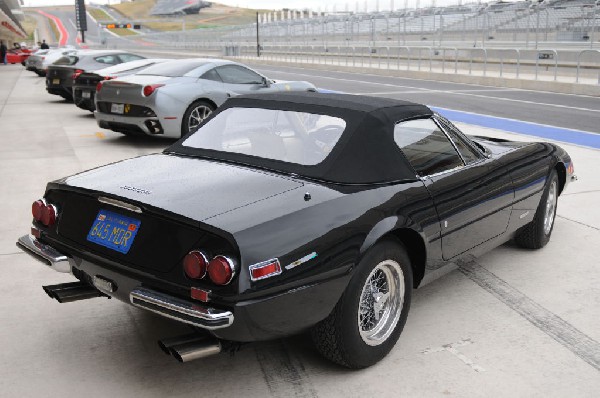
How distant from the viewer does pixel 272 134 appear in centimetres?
409

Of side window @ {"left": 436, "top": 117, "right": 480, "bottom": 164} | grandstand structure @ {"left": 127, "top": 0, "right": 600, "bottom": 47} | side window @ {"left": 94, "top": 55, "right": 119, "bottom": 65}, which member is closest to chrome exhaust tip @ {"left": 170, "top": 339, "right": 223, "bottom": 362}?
side window @ {"left": 436, "top": 117, "right": 480, "bottom": 164}

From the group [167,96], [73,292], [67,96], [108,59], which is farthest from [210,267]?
[67,96]

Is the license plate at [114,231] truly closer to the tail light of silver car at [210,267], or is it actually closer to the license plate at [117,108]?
the tail light of silver car at [210,267]

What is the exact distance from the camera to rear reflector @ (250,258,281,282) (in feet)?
9.49

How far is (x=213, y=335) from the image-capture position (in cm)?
302

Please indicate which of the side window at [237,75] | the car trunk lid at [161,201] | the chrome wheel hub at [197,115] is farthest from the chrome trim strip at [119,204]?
the side window at [237,75]

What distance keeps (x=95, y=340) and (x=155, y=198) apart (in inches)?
43.0

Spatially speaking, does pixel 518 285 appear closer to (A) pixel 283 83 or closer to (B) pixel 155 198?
(B) pixel 155 198

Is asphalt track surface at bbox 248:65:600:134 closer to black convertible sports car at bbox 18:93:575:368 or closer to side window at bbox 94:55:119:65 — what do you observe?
side window at bbox 94:55:119:65

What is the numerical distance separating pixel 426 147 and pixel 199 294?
1841 millimetres

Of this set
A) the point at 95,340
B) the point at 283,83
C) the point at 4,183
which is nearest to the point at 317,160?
the point at 95,340

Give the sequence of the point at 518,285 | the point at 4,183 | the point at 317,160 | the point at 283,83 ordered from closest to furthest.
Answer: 1. the point at 317,160
2. the point at 518,285
3. the point at 4,183
4. the point at 283,83

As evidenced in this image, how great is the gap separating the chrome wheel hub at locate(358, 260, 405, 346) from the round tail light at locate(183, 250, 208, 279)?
2.91 ft

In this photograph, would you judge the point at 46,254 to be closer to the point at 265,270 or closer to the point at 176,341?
the point at 176,341
